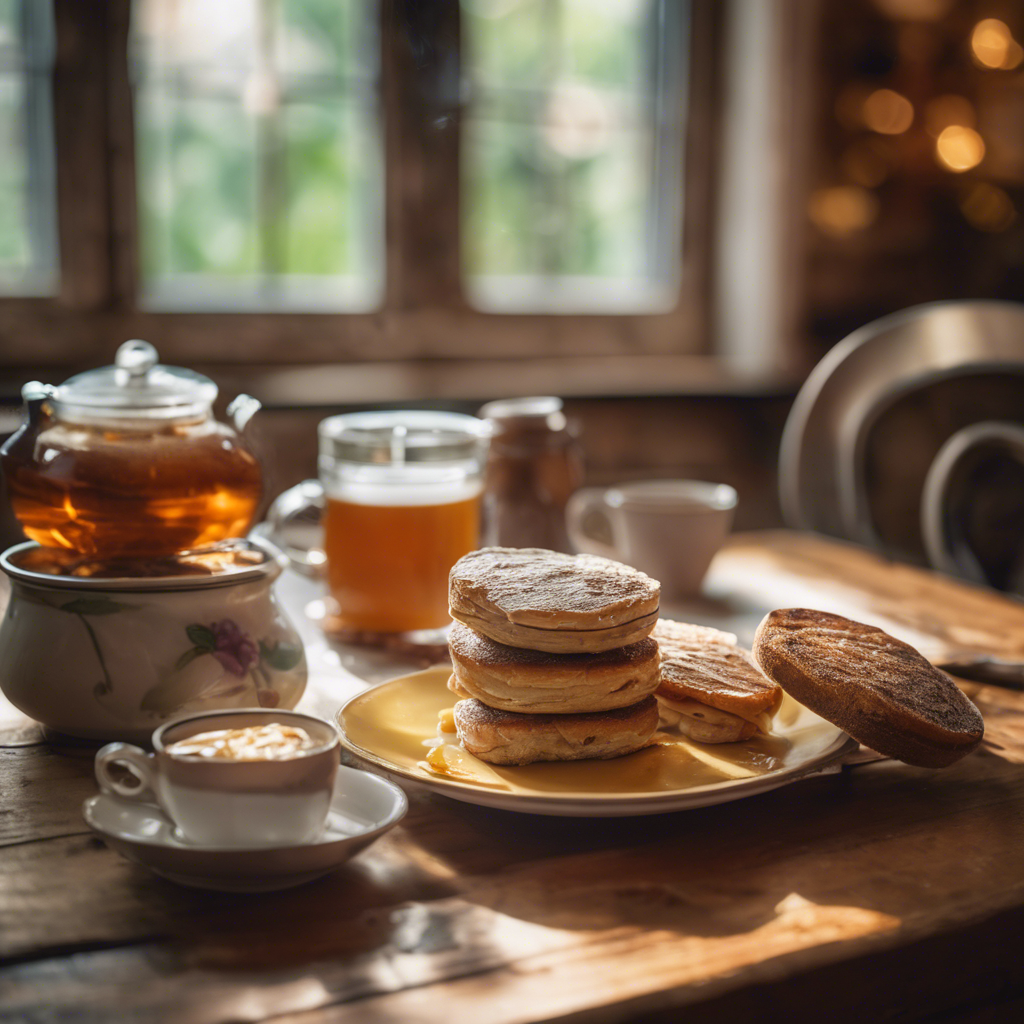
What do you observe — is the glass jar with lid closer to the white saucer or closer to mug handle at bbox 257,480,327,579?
mug handle at bbox 257,480,327,579

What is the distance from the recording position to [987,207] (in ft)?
8.87

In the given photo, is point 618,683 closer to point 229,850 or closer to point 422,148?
point 229,850

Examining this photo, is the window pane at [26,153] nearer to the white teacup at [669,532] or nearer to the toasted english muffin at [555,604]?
the white teacup at [669,532]

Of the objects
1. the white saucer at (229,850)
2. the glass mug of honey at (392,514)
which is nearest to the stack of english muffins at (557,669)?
the white saucer at (229,850)

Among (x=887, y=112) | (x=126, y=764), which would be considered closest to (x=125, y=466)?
(x=126, y=764)

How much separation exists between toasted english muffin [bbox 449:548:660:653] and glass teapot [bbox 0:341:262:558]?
213 mm

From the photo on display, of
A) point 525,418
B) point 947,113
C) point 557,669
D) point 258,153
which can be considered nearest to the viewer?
point 557,669

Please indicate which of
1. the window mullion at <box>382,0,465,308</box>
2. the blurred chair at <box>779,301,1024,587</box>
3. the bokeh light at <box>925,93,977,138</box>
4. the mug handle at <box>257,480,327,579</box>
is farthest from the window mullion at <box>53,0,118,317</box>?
the bokeh light at <box>925,93,977,138</box>

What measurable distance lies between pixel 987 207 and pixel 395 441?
2220 millimetres

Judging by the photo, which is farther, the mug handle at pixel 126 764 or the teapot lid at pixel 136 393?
the teapot lid at pixel 136 393

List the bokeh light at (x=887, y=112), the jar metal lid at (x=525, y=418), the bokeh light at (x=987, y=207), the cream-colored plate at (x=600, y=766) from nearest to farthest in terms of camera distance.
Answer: the cream-colored plate at (x=600, y=766) < the jar metal lid at (x=525, y=418) < the bokeh light at (x=887, y=112) < the bokeh light at (x=987, y=207)

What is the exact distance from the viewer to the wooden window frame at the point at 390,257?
2.04 metres

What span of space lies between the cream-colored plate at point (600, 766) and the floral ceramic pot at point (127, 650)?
0.10 metres

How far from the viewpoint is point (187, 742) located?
0.57 meters
